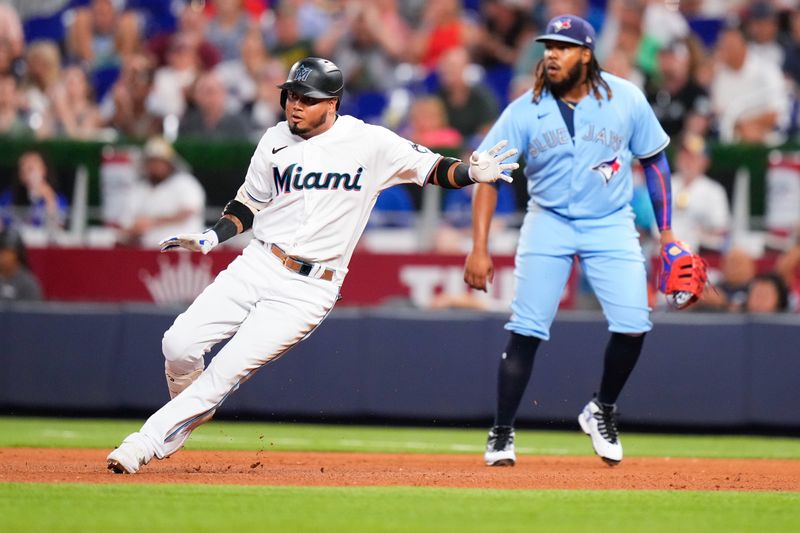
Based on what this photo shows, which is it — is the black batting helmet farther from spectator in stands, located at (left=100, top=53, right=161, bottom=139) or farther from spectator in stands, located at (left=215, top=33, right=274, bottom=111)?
spectator in stands, located at (left=215, top=33, right=274, bottom=111)

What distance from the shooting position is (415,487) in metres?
6.17

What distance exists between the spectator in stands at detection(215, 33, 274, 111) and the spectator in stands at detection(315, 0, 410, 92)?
0.62 meters

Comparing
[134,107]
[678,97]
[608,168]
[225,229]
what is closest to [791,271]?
[678,97]

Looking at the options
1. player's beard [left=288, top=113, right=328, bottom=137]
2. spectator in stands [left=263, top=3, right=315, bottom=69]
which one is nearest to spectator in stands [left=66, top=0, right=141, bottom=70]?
spectator in stands [left=263, top=3, right=315, bottom=69]

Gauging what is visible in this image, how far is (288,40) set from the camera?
14258 mm

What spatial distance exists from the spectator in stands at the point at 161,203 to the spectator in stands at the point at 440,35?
131 inches

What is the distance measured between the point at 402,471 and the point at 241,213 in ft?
5.37

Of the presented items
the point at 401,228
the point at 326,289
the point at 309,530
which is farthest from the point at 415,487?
the point at 401,228

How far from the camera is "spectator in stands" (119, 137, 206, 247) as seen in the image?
1152 cm

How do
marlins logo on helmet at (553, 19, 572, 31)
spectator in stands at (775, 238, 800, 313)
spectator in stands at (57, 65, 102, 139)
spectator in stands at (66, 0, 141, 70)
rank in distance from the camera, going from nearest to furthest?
marlins logo on helmet at (553, 19, 572, 31), spectator in stands at (775, 238, 800, 313), spectator in stands at (57, 65, 102, 139), spectator in stands at (66, 0, 141, 70)

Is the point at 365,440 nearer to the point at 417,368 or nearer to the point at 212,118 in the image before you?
the point at 417,368

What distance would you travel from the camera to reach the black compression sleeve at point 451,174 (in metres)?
6.48

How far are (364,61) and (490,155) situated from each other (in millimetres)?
7484

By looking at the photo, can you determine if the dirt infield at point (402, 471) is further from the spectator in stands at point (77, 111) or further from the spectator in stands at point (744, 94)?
the spectator in stands at point (77, 111)
